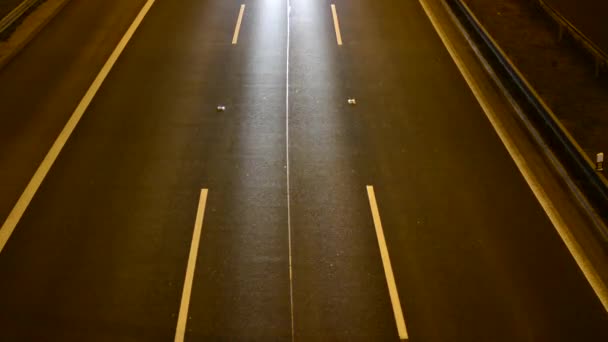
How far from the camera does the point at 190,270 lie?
36.6 feet

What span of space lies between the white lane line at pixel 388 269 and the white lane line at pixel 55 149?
667cm

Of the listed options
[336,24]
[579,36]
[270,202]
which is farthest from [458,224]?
[336,24]

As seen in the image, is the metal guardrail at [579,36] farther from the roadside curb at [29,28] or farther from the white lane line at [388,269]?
the roadside curb at [29,28]

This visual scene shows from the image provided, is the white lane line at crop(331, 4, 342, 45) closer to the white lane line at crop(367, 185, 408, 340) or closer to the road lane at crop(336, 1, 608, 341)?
the road lane at crop(336, 1, 608, 341)

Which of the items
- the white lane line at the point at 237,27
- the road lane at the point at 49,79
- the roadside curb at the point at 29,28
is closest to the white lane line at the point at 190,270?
the road lane at the point at 49,79

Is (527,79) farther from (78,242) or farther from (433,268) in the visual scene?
→ (78,242)

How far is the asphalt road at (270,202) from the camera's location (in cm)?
1030

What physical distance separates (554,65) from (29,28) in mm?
15451

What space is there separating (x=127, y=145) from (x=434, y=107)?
7.32m

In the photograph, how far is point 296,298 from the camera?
10633mm

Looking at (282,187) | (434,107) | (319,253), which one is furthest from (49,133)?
(434,107)

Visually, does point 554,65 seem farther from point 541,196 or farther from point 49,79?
point 49,79

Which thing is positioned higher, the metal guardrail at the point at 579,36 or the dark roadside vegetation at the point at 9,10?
the dark roadside vegetation at the point at 9,10

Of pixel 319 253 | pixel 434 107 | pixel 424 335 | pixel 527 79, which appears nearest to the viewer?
pixel 424 335
